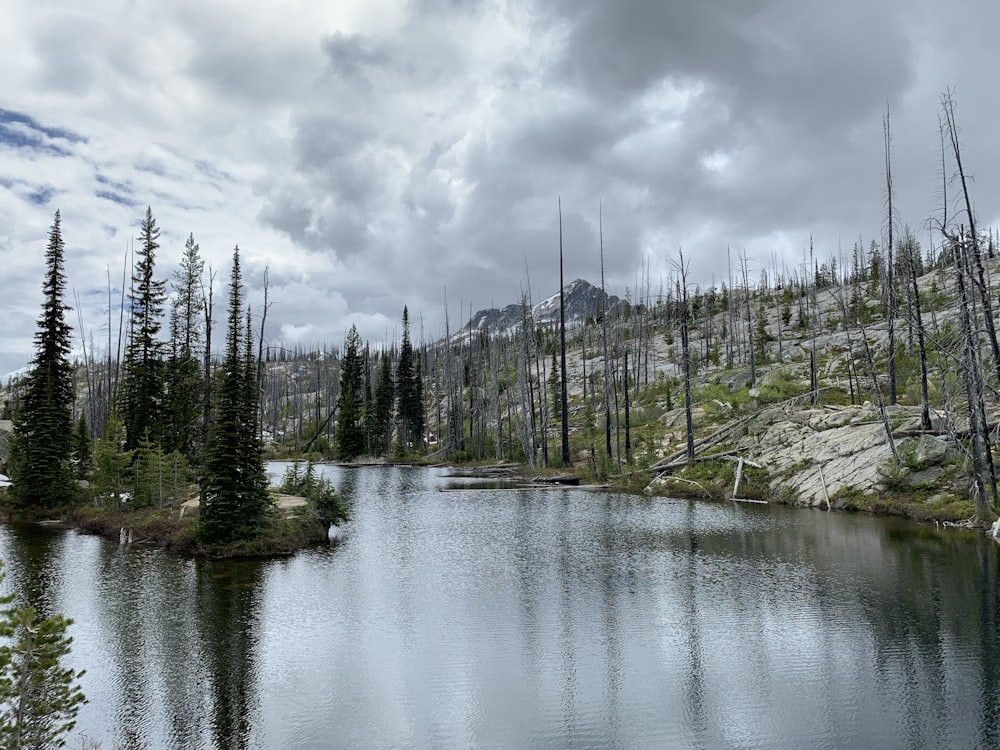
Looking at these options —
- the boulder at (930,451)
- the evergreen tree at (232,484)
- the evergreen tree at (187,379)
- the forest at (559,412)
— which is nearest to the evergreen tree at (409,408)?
the forest at (559,412)

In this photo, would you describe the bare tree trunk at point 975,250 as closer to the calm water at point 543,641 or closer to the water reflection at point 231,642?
the calm water at point 543,641

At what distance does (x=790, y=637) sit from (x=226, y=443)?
2044 centimetres

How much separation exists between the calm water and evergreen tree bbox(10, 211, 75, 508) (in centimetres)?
925

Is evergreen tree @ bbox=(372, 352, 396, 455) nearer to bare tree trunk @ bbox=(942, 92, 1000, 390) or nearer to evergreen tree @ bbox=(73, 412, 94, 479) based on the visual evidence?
evergreen tree @ bbox=(73, 412, 94, 479)

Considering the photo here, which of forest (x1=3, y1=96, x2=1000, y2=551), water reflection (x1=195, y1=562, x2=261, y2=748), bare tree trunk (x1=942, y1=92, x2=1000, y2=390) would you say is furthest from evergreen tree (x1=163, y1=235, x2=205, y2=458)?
bare tree trunk (x1=942, y1=92, x2=1000, y2=390)

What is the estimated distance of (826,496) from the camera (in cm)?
3341

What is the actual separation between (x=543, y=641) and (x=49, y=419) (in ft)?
111

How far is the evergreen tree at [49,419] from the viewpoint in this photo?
34.4m

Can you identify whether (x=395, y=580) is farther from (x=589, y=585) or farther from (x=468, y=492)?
(x=468, y=492)

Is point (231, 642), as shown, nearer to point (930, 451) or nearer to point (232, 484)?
Answer: point (232, 484)

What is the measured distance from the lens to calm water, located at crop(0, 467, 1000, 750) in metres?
10.5

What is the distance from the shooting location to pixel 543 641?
14.4m

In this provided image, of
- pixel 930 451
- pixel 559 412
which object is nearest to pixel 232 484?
pixel 930 451

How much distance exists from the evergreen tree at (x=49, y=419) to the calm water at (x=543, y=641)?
30.4 feet
